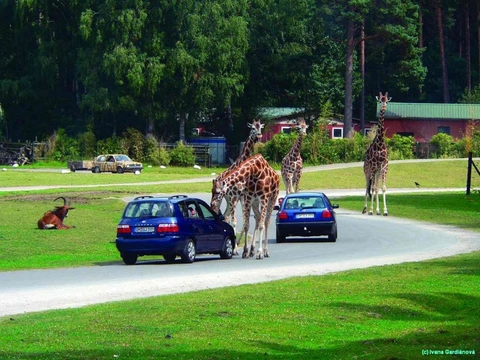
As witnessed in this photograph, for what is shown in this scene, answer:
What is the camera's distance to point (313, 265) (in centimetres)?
2567

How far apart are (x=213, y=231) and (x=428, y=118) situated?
76960mm

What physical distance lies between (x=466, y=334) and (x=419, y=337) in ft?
1.96

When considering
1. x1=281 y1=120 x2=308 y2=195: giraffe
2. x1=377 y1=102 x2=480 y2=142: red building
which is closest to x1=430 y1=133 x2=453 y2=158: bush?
x1=377 y1=102 x2=480 y2=142: red building

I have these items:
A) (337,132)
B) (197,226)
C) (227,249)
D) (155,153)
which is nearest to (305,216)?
(227,249)

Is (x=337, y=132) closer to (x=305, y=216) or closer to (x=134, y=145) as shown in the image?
(x=134, y=145)

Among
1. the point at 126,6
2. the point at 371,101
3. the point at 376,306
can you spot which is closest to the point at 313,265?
the point at 376,306

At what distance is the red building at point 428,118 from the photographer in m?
101

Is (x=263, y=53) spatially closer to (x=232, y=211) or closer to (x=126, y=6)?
(x=126, y=6)

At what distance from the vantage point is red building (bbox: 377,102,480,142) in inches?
3984

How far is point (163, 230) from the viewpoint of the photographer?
25844 millimetres

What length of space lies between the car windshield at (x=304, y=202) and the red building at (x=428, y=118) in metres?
66.8

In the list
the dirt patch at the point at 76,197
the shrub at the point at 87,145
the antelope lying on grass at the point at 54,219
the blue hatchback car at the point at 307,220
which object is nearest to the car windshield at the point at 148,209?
the blue hatchback car at the point at 307,220

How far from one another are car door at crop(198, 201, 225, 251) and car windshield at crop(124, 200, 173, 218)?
4.59ft

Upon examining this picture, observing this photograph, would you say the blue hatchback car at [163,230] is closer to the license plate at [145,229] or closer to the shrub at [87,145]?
the license plate at [145,229]
